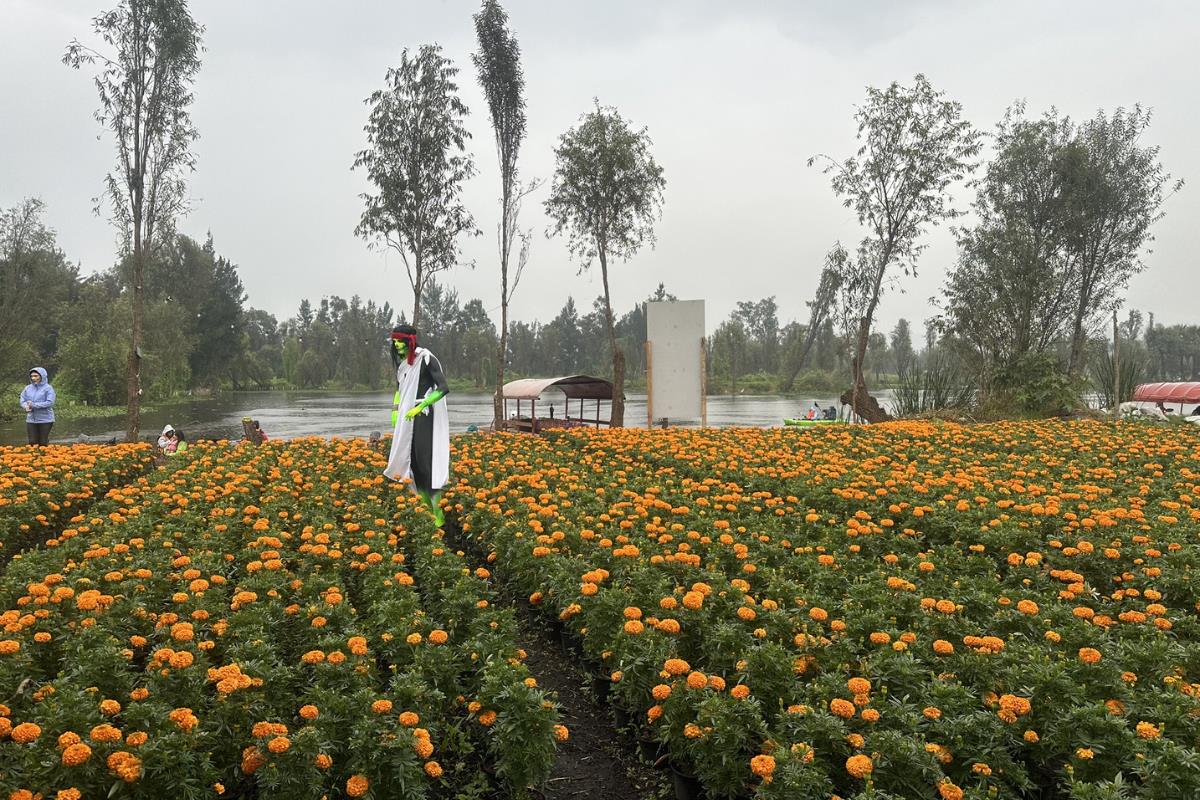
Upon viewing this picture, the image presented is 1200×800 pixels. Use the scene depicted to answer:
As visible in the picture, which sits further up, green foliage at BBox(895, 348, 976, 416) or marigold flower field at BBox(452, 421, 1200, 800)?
green foliage at BBox(895, 348, 976, 416)

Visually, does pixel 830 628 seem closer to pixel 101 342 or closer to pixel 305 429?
pixel 305 429

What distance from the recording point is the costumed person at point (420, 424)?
771 centimetres

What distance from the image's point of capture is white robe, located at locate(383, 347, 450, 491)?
25.4ft

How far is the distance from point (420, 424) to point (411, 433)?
0.16 metres

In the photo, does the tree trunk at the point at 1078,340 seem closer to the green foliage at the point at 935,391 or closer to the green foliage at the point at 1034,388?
the green foliage at the point at 935,391

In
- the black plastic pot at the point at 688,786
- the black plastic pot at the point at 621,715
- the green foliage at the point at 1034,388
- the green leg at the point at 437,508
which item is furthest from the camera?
the green foliage at the point at 1034,388

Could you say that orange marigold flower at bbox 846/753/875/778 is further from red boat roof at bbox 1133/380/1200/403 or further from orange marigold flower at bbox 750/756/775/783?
red boat roof at bbox 1133/380/1200/403

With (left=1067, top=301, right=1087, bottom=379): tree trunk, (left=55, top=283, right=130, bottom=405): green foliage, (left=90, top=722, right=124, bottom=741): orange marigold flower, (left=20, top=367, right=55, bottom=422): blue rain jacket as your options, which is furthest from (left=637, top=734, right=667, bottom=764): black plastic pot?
(left=55, top=283, right=130, bottom=405): green foliage

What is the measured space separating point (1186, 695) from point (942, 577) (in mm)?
1903

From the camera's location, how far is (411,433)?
7.85 metres

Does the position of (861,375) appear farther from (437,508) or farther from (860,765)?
(860,765)

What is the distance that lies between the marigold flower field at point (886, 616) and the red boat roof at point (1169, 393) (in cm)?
2288

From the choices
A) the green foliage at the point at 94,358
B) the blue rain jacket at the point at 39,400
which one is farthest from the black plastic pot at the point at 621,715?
the green foliage at the point at 94,358

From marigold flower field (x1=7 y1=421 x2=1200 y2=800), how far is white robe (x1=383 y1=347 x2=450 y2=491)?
0.44m
